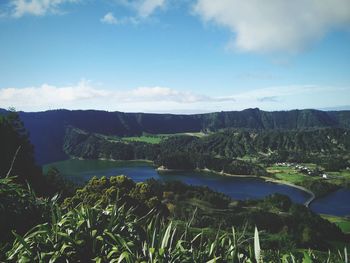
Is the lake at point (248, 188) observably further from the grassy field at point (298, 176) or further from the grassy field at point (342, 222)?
the grassy field at point (342, 222)

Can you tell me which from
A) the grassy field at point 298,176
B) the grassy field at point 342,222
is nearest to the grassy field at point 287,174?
the grassy field at point 298,176

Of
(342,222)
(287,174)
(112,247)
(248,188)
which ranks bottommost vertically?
(248,188)

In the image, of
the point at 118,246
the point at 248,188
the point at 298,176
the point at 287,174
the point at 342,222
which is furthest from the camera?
the point at 287,174

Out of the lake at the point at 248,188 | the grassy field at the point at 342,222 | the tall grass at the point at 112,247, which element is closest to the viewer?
Answer: the tall grass at the point at 112,247

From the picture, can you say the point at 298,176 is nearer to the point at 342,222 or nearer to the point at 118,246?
the point at 342,222

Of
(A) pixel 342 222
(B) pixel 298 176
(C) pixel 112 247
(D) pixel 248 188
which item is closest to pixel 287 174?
(B) pixel 298 176

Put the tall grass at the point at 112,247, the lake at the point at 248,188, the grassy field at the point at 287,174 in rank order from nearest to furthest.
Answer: the tall grass at the point at 112,247 < the lake at the point at 248,188 < the grassy field at the point at 287,174

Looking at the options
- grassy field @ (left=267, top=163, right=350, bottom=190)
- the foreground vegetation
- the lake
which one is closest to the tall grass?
the foreground vegetation

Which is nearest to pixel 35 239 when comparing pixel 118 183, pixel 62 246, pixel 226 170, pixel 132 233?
pixel 62 246

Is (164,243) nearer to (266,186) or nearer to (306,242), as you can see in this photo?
(306,242)

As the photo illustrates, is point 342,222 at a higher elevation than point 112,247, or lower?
lower

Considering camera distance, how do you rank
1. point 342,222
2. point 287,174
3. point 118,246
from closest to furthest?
point 118,246, point 342,222, point 287,174
